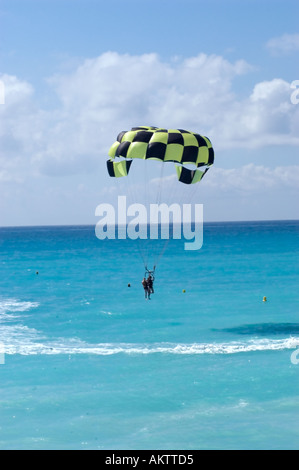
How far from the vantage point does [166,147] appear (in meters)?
23.8

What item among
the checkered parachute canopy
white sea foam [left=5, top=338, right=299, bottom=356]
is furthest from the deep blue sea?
Result: the checkered parachute canopy

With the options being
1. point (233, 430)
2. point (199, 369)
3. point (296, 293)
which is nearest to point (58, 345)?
point (199, 369)

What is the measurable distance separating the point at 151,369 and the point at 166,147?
9.24 meters

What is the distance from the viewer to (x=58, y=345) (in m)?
26.7

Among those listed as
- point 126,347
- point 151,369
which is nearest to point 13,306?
point 126,347

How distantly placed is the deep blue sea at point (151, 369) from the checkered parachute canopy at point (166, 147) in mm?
8252

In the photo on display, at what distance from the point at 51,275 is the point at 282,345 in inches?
1386

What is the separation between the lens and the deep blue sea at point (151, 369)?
1680cm

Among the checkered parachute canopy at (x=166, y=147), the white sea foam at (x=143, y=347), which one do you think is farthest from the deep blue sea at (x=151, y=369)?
the checkered parachute canopy at (x=166, y=147)

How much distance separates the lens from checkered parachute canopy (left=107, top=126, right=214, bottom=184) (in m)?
23.8

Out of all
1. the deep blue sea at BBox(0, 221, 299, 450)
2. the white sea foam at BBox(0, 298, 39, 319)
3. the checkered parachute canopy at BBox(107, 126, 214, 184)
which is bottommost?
the deep blue sea at BBox(0, 221, 299, 450)

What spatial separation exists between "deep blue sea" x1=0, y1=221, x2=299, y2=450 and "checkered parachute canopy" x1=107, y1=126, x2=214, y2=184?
8.25m

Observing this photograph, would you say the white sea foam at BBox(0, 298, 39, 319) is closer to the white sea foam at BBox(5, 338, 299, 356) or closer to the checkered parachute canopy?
the white sea foam at BBox(5, 338, 299, 356)

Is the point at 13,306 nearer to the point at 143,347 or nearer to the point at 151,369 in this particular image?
the point at 143,347
